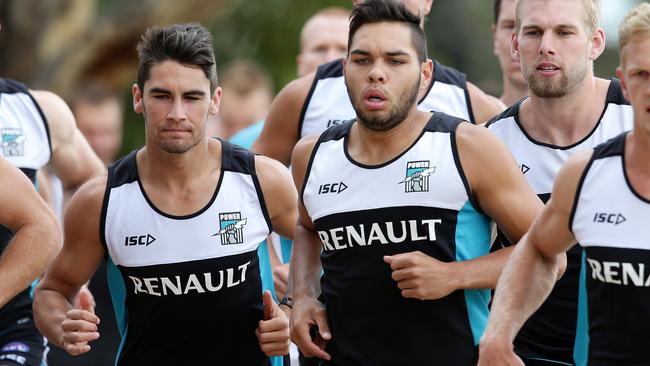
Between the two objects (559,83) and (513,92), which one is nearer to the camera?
(559,83)

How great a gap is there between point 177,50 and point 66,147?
5.50 ft

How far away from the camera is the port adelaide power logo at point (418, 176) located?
6254 mm

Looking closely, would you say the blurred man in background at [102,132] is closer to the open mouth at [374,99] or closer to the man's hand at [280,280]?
the man's hand at [280,280]

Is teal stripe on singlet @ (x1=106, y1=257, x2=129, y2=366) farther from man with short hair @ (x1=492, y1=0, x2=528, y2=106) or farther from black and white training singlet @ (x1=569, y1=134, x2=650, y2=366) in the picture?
man with short hair @ (x1=492, y1=0, x2=528, y2=106)

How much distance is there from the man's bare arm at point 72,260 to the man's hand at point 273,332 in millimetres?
932

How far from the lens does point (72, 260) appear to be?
273 inches

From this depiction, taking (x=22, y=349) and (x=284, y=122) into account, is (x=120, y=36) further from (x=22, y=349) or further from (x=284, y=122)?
(x=22, y=349)

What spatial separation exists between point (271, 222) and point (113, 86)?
1254cm

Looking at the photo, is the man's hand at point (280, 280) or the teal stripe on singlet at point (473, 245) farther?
the man's hand at point (280, 280)

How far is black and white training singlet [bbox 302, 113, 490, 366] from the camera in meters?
6.24

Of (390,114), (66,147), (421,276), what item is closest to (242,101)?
(66,147)

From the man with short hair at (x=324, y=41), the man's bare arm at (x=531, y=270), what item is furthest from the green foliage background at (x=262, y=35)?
the man's bare arm at (x=531, y=270)

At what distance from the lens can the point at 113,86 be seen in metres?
19.1

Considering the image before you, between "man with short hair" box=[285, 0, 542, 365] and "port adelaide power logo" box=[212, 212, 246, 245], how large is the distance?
0.43 metres
